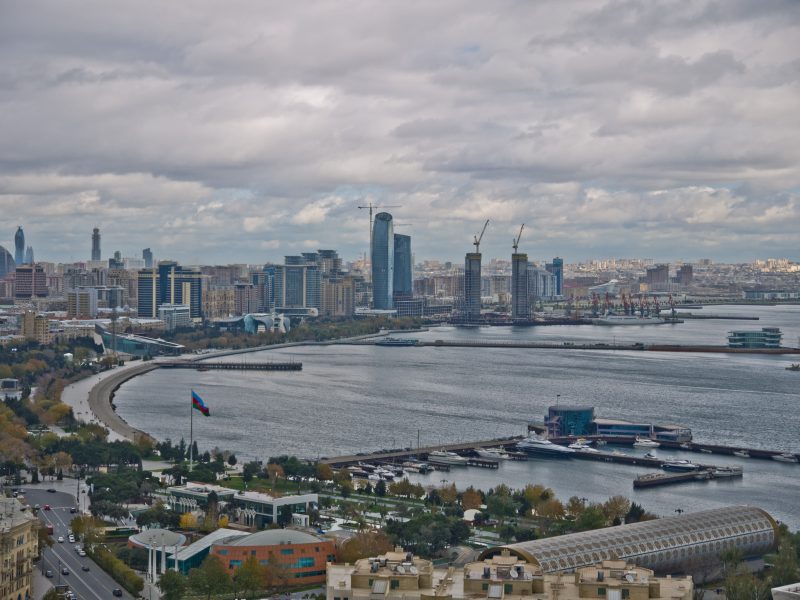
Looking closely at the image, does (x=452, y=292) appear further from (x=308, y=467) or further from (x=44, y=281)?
(x=308, y=467)

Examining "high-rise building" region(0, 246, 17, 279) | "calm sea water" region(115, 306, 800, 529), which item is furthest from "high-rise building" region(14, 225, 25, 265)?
"calm sea water" region(115, 306, 800, 529)

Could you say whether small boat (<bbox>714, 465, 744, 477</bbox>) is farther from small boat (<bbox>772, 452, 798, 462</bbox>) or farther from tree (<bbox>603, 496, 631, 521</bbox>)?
tree (<bbox>603, 496, 631, 521</bbox>)

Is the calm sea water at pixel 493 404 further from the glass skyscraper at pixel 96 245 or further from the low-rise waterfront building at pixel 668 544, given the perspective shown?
the glass skyscraper at pixel 96 245

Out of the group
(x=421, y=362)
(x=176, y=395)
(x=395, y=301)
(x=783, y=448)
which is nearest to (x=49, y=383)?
(x=176, y=395)

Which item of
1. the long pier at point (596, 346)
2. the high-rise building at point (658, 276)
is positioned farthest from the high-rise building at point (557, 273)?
the long pier at point (596, 346)

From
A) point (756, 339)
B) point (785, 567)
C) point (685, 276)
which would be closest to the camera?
point (785, 567)

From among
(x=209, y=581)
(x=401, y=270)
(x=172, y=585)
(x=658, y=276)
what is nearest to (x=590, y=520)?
(x=209, y=581)

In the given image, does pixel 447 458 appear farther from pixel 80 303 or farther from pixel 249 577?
pixel 80 303
